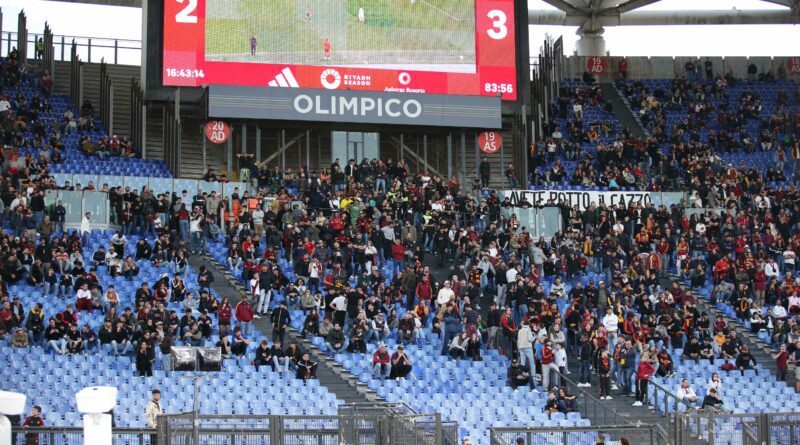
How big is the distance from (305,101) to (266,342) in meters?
15.3

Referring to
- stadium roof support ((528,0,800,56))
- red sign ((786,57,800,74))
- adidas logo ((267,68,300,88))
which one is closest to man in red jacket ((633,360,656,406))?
adidas logo ((267,68,300,88))

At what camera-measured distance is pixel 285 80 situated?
4212 cm

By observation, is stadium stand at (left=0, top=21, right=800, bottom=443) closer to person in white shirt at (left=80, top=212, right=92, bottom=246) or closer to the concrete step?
person in white shirt at (left=80, top=212, right=92, bottom=246)

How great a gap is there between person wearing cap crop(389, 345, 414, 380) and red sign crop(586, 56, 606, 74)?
30.6 metres

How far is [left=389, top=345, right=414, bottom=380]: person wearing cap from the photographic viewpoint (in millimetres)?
27984

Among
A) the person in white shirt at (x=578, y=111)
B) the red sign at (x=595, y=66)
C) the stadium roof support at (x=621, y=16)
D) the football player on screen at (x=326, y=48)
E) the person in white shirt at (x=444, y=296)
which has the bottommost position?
the person in white shirt at (x=444, y=296)

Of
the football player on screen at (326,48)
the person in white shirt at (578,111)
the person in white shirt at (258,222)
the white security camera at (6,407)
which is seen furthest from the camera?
the person in white shirt at (578,111)

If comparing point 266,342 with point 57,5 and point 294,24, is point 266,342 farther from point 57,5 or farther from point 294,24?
point 57,5

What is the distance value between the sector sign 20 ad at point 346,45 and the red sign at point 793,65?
18600 mm

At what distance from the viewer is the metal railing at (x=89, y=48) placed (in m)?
48.7

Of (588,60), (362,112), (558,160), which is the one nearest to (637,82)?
(588,60)

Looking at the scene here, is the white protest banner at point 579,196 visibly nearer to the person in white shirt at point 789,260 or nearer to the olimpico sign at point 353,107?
the olimpico sign at point 353,107

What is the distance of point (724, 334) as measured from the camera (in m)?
31.9

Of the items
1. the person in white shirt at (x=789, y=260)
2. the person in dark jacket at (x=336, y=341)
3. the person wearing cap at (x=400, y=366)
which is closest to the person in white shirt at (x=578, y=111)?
the person in white shirt at (x=789, y=260)
